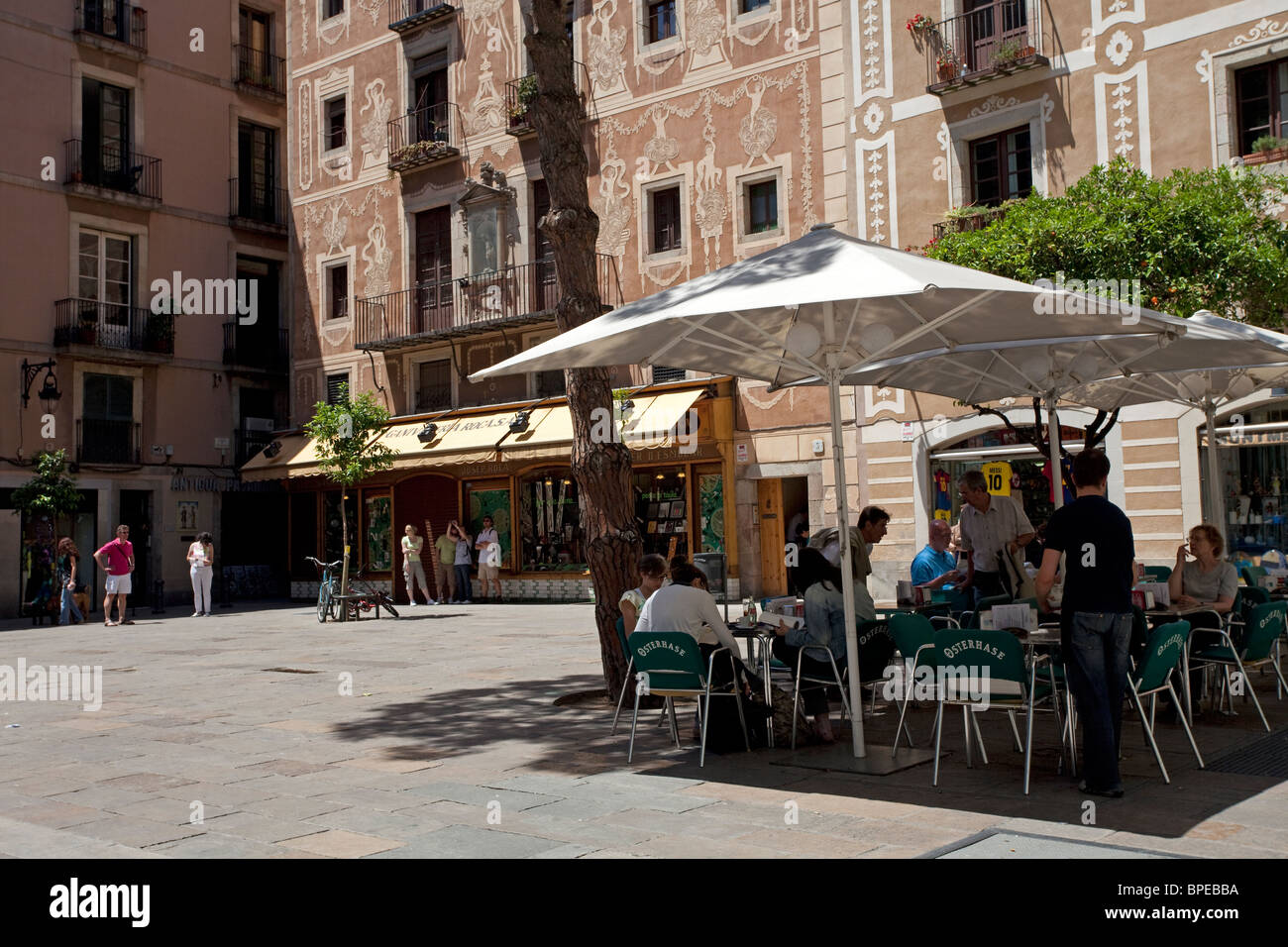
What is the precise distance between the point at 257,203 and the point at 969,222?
771 inches

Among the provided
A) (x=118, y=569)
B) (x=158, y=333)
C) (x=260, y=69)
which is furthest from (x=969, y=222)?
(x=260, y=69)

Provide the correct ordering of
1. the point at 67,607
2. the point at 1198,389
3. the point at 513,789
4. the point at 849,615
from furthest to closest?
the point at 67,607
the point at 1198,389
the point at 849,615
the point at 513,789

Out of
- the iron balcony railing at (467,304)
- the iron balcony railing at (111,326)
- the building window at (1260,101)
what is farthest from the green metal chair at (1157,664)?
the iron balcony railing at (111,326)

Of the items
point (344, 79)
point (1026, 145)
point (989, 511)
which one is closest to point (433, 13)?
point (344, 79)

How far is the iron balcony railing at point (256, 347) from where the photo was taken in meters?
29.5

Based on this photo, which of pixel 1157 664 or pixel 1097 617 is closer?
pixel 1097 617

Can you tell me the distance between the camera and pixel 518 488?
24.6m

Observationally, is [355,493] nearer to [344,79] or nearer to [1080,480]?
[344,79]

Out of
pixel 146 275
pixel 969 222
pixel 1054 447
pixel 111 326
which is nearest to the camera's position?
pixel 1054 447

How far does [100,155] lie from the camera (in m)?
27.3

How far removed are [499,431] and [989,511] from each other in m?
15.1

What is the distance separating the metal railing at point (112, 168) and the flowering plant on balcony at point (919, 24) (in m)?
18.0

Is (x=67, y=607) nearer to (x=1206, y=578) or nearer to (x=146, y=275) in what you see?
(x=146, y=275)

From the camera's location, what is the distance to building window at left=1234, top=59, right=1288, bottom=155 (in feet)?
51.9
